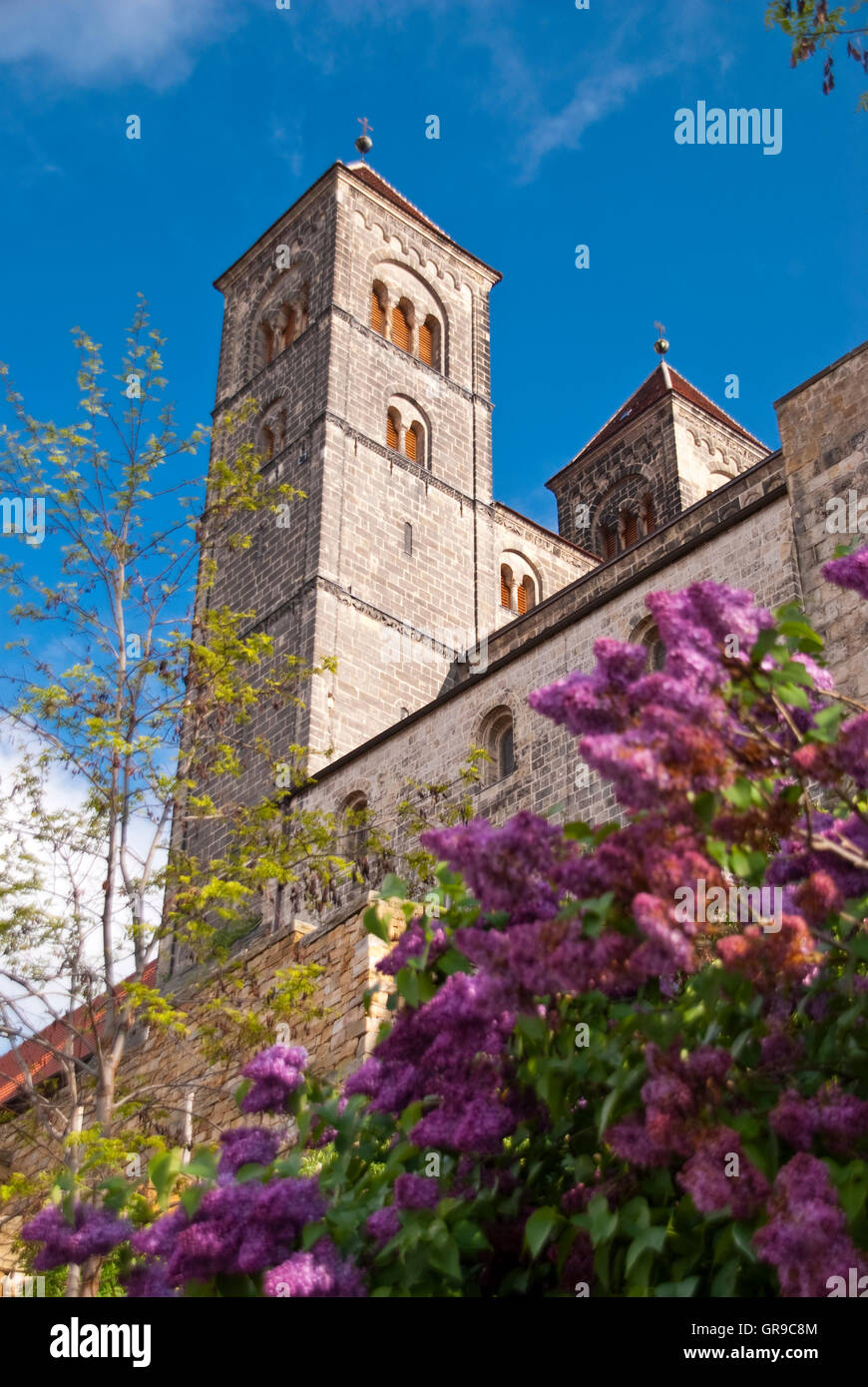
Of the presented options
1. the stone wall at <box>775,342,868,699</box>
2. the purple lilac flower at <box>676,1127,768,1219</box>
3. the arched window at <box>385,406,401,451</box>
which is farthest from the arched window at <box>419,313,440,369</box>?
the purple lilac flower at <box>676,1127,768,1219</box>

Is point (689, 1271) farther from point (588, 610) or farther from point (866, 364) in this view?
point (588, 610)

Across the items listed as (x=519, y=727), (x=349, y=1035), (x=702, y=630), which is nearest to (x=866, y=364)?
(x=519, y=727)

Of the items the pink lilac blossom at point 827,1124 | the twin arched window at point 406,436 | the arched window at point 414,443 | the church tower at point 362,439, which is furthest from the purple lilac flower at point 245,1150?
the arched window at point 414,443

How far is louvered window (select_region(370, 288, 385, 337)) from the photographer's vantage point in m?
30.6

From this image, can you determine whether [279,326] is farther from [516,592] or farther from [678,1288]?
Answer: [678,1288]

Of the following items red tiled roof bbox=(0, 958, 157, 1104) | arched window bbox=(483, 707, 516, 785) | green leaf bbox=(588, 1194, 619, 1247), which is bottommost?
green leaf bbox=(588, 1194, 619, 1247)

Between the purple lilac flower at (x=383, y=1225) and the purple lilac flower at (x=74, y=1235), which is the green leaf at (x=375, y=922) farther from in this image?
the purple lilac flower at (x=74, y=1235)

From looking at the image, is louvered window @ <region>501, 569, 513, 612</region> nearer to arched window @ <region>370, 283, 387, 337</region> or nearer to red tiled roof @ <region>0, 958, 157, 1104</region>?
arched window @ <region>370, 283, 387, 337</region>

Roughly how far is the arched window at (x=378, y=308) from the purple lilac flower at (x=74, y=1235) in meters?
27.6

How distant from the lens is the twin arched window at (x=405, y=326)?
1217 inches

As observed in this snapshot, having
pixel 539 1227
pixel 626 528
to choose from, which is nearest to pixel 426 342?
pixel 626 528

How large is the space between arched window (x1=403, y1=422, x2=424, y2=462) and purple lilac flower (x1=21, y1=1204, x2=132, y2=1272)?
25.8 metres
